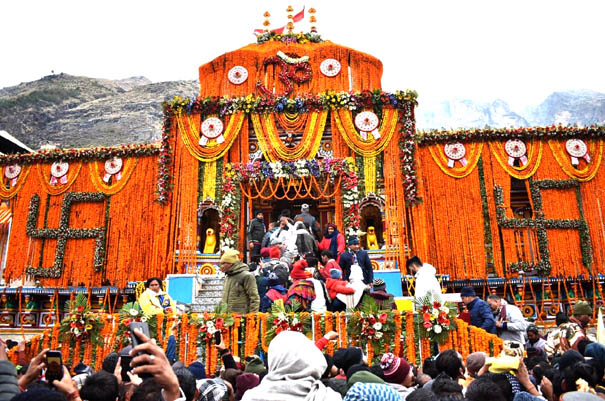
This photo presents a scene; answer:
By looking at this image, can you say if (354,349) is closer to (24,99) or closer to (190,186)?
(190,186)

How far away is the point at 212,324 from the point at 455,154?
11.9 m

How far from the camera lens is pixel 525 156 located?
57.9 ft

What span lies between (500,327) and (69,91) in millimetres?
57977

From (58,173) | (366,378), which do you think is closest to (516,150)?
(366,378)

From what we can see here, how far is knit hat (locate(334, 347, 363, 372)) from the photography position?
4906 millimetres

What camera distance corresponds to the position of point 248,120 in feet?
60.8

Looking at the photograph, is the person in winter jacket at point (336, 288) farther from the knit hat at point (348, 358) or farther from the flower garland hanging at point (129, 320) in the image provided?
the knit hat at point (348, 358)

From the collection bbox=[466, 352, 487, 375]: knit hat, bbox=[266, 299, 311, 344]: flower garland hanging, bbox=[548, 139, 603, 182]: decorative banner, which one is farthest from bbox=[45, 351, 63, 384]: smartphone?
bbox=[548, 139, 603, 182]: decorative banner

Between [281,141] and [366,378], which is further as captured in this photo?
[281,141]

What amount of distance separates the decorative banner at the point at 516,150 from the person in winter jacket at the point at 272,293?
11.0m

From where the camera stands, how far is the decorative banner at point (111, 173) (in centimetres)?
1836

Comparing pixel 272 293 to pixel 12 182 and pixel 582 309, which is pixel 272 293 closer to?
pixel 582 309

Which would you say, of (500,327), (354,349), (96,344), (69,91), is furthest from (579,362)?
(69,91)

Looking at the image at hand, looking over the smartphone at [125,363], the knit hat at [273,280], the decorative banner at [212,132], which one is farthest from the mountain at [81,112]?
the smartphone at [125,363]
